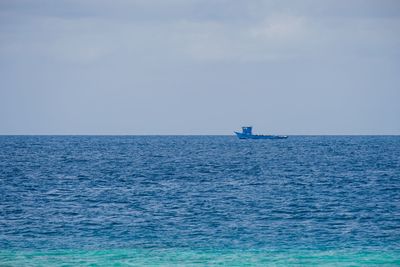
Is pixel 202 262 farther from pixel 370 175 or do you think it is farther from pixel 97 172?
pixel 97 172

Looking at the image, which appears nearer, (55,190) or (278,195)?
(278,195)

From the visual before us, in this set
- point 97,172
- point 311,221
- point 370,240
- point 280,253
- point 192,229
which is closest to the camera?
point 280,253

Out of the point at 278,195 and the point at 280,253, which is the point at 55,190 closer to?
the point at 278,195

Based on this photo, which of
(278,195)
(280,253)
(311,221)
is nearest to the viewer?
(280,253)

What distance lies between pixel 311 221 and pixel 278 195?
14.0m

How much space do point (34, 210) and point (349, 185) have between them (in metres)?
29.9

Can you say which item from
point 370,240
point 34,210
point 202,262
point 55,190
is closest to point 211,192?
point 55,190

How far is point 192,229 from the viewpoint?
35594 millimetres

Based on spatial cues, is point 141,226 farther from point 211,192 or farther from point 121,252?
point 211,192

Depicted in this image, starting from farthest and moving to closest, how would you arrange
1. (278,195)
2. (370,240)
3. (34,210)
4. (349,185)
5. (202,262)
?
(349,185) < (278,195) < (34,210) < (370,240) < (202,262)

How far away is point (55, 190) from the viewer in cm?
5669

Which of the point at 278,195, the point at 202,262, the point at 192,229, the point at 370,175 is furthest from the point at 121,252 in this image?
the point at 370,175

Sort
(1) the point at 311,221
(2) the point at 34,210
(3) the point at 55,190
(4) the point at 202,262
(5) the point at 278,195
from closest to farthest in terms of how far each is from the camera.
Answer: (4) the point at 202,262
(1) the point at 311,221
(2) the point at 34,210
(5) the point at 278,195
(3) the point at 55,190

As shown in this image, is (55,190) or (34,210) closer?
(34,210)
